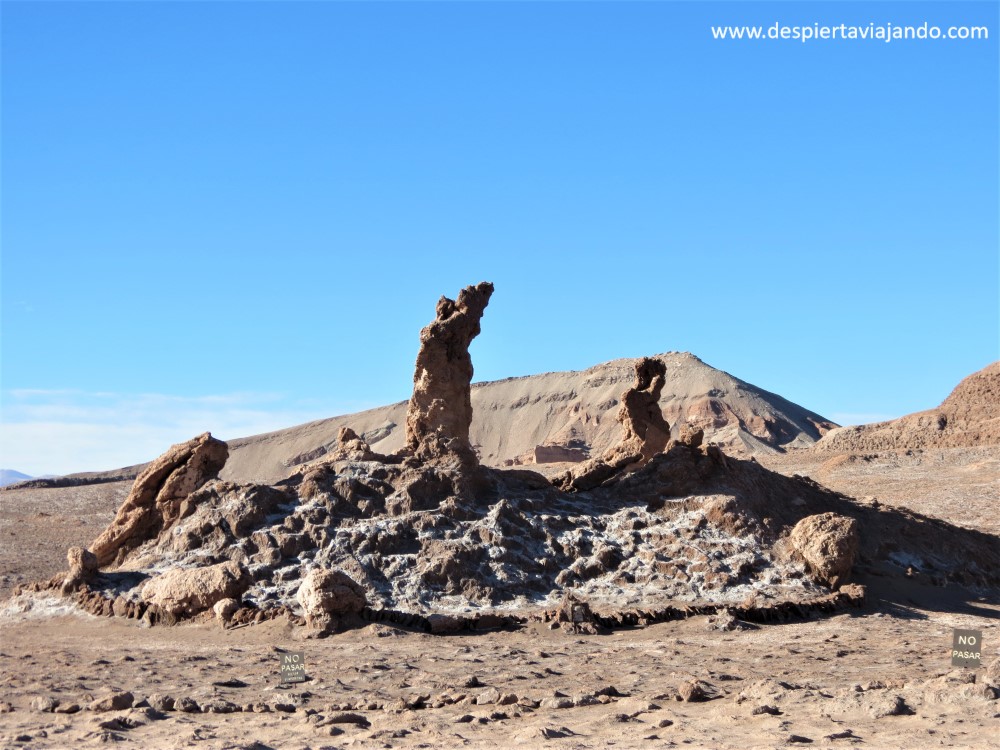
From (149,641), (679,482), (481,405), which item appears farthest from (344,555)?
(481,405)

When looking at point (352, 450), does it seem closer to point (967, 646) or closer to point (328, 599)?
point (328, 599)

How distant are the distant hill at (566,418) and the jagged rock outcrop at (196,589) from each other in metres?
44.7

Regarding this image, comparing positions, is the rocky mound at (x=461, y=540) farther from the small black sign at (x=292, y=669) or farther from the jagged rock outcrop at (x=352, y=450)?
the small black sign at (x=292, y=669)

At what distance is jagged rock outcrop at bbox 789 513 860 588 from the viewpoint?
18.0 meters

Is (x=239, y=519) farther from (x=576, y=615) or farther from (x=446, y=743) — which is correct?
(x=446, y=743)

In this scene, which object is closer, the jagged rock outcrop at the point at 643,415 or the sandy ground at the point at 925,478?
the jagged rock outcrop at the point at 643,415

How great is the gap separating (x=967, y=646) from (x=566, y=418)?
6447 cm

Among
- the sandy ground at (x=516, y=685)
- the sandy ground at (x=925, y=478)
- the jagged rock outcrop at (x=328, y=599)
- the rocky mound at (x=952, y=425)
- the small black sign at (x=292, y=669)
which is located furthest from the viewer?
the rocky mound at (x=952, y=425)

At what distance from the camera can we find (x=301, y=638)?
15.4 m

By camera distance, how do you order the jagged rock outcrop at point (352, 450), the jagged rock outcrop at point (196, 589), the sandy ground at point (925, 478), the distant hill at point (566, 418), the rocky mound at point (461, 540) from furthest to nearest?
the distant hill at point (566, 418), the sandy ground at point (925, 478), the jagged rock outcrop at point (352, 450), the rocky mound at point (461, 540), the jagged rock outcrop at point (196, 589)

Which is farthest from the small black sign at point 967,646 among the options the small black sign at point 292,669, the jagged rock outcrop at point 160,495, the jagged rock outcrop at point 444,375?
the jagged rock outcrop at point 160,495

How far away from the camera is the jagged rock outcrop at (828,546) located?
18016 mm

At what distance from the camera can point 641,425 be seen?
23172 mm

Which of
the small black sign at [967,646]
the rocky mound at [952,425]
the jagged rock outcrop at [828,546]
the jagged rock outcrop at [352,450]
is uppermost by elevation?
the rocky mound at [952,425]
